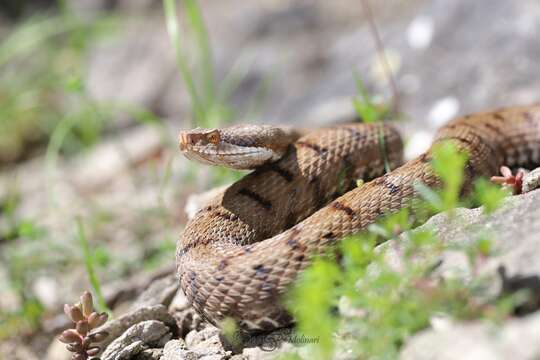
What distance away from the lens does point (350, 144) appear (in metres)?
4.95

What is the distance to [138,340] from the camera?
3867 millimetres

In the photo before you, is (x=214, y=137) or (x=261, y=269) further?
(x=214, y=137)

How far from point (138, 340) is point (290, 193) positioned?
1.49 m

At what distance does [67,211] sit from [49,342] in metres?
→ 2.73

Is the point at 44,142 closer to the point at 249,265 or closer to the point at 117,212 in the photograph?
the point at 117,212

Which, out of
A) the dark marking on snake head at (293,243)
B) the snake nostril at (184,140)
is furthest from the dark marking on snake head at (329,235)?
the snake nostril at (184,140)

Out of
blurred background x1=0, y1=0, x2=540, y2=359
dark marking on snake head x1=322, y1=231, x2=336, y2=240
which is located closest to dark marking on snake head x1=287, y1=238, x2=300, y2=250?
dark marking on snake head x1=322, y1=231, x2=336, y2=240

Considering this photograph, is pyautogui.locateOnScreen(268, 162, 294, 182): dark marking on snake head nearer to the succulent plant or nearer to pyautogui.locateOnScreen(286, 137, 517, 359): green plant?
the succulent plant

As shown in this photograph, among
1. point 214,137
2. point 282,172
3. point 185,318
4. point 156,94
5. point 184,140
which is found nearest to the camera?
point 185,318

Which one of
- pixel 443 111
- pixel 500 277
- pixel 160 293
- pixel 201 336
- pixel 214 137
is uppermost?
pixel 214 137

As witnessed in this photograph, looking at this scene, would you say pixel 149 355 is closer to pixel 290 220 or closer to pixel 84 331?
pixel 84 331

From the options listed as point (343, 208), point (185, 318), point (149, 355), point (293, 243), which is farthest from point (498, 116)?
point (149, 355)

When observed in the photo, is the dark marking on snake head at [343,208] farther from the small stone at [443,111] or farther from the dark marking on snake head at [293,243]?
the small stone at [443,111]

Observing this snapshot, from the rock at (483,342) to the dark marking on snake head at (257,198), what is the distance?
2.13 m
